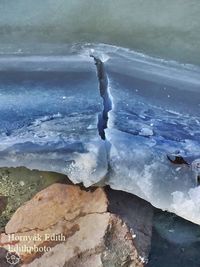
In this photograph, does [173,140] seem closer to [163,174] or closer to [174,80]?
[163,174]

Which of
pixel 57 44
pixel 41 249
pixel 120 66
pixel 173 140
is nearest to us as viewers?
pixel 41 249

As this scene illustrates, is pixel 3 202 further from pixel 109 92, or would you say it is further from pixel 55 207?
pixel 109 92

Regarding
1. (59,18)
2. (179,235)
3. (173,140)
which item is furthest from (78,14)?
(179,235)

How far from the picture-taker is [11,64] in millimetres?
2035

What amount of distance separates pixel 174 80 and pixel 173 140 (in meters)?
0.35

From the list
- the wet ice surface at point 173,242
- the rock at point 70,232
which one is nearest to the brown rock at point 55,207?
the rock at point 70,232

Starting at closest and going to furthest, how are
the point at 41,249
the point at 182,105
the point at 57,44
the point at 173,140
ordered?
1. the point at 41,249
2. the point at 173,140
3. the point at 182,105
4. the point at 57,44

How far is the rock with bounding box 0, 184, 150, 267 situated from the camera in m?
1.52

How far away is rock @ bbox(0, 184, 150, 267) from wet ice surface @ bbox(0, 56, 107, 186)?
0.23ft

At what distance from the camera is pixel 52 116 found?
178 cm

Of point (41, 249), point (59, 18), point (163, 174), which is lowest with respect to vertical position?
point (41, 249)

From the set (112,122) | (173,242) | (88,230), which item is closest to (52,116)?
(112,122)

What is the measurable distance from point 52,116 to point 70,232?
1.21 ft

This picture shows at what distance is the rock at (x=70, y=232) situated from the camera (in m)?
1.52
